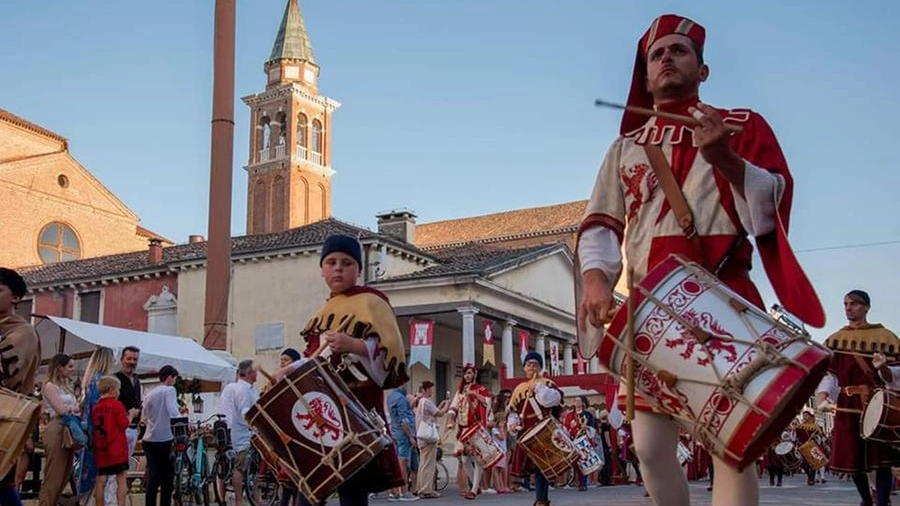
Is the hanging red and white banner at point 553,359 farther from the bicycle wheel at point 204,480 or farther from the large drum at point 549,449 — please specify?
the large drum at point 549,449

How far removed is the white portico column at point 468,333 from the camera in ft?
110

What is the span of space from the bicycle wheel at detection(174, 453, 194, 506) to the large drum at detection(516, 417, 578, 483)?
4.74m

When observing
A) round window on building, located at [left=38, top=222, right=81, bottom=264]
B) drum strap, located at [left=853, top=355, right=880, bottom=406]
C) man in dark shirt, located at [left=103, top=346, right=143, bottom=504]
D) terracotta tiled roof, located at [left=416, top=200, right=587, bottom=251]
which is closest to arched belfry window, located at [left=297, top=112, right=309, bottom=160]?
terracotta tiled roof, located at [left=416, top=200, right=587, bottom=251]

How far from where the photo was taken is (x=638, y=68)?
3.84 m

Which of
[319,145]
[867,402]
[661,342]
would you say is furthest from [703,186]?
[319,145]

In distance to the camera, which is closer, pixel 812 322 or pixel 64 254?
pixel 812 322

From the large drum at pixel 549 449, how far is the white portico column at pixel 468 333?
2049 centimetres

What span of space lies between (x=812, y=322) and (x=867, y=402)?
6297 mm

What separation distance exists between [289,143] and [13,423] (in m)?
80.2

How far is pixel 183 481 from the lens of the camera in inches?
593

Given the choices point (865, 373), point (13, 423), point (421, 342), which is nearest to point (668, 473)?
point (13, 423)

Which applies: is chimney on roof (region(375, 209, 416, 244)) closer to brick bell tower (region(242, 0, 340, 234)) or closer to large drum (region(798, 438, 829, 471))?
large drum (region(798, 438, 829, 471))

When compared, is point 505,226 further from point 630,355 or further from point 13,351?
point 630,355

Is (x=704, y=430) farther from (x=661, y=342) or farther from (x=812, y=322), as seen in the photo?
(x=812, y=322)
